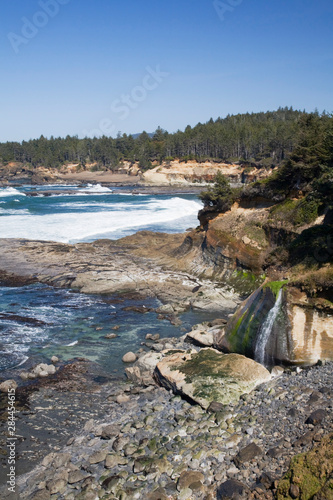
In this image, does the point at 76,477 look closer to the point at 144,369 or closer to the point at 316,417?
the point at 144,369

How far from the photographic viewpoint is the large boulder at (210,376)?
11.3 meters

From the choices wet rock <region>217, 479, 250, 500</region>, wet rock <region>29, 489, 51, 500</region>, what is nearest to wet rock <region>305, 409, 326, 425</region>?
wet rock <region>217, 479, 250, 500</region>

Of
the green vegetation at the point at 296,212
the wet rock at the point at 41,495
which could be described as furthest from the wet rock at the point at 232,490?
the green vegetation at the point at 296,212

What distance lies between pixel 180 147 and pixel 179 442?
11495 cm

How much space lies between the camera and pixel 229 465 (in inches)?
338

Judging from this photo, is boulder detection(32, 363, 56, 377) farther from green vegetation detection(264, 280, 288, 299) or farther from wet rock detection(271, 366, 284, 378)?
green vegetation detection(264, 280, 288, 299)

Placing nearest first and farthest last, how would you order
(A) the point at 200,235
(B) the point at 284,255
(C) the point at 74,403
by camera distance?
1. (C) the point at 74,403
2. (B) the point at 284,255
3. (A) the point at 200,235

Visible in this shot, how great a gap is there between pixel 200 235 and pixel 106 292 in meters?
7.86

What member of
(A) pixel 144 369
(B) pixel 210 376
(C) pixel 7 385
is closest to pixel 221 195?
(A) pixel 144 369

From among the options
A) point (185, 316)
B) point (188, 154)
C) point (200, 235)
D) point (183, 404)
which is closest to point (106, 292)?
point (185, 316)

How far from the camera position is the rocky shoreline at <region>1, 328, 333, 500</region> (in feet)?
27.2

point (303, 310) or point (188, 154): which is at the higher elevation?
point (188, 154)

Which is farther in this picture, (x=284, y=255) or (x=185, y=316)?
(x=185, y=316)

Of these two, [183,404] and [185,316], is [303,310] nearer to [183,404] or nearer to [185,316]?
[183,404]
